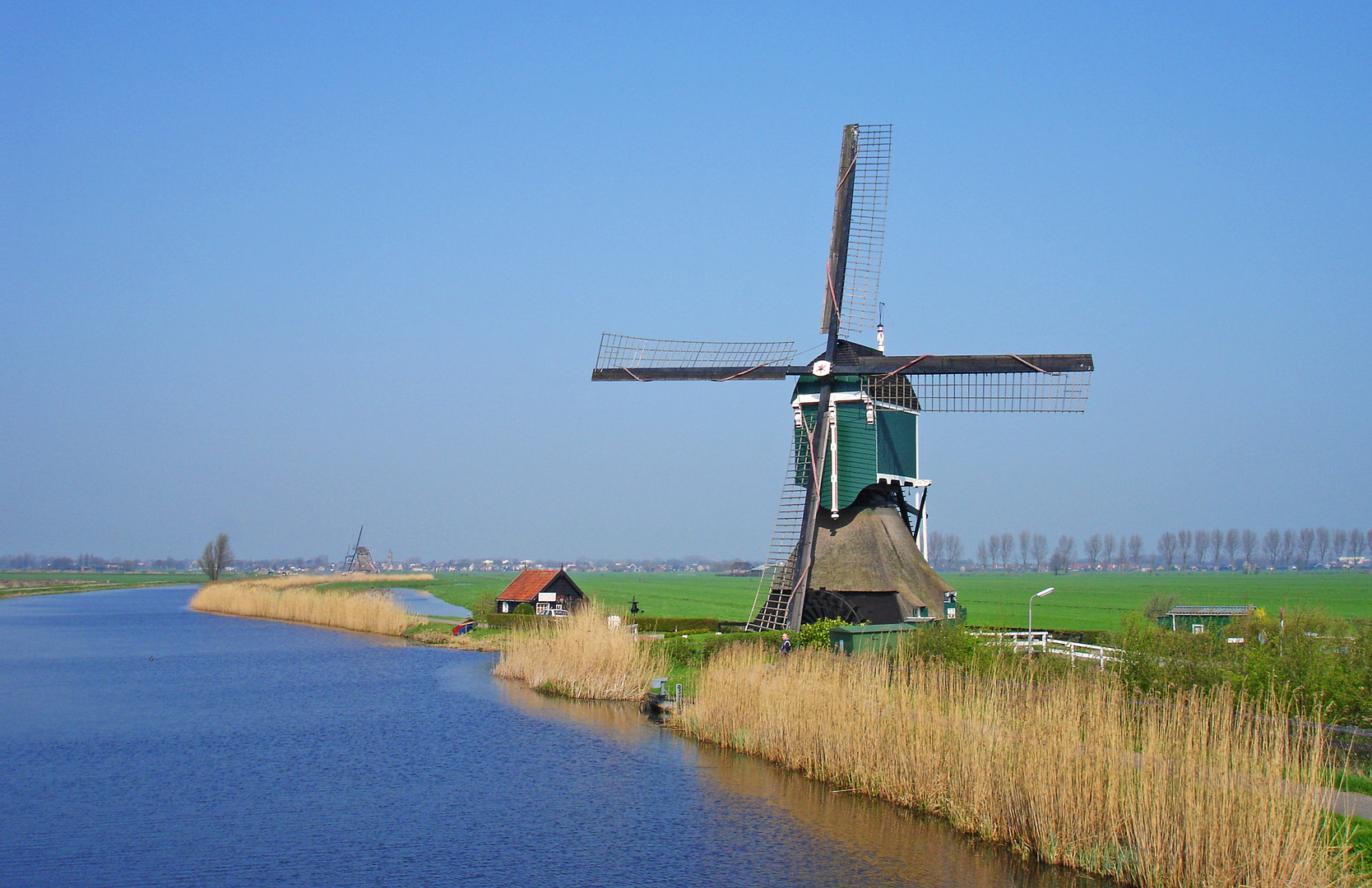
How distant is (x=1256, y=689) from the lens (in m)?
11.6

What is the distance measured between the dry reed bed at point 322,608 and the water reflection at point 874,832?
24.4 m

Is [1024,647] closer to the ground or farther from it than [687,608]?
farther from it

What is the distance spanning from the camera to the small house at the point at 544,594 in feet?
120

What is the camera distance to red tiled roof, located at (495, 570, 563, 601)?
122ft

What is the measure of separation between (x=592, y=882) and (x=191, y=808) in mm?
5739

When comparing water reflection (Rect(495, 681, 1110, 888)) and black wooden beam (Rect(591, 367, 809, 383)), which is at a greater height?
black wooden beam (Rect(591, 367, 809, 383))

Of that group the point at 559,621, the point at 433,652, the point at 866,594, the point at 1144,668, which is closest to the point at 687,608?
the point at 433,652

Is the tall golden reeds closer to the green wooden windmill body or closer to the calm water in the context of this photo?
the calm water

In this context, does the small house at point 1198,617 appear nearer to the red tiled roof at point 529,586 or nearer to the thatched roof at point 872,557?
the thatched roof at point 872,557

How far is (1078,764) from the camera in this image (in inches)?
367

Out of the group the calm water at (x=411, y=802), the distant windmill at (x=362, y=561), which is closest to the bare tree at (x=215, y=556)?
the distant windmill at (x=362, y=561)

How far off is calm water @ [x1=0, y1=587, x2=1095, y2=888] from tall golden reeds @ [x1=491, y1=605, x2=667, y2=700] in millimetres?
608

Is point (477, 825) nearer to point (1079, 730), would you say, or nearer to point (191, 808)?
point (191, 808)

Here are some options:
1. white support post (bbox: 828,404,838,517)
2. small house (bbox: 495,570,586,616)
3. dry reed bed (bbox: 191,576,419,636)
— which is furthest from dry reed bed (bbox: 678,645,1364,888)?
dry reed bed (bbox: 191,576,419,636)
